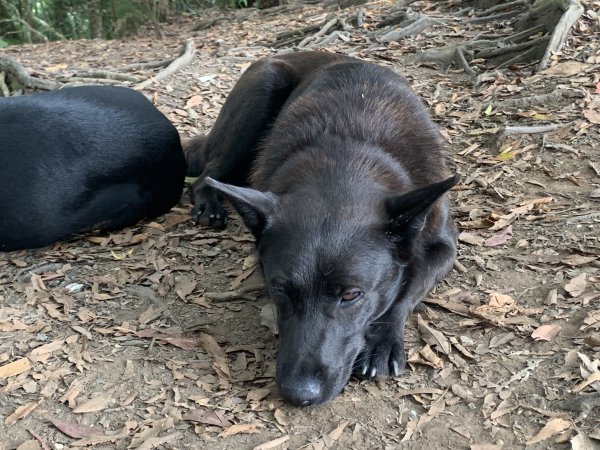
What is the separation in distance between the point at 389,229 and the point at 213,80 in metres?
5.29

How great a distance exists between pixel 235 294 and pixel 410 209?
1.51 m

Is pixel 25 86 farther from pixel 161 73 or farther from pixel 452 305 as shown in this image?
pixel 452 305

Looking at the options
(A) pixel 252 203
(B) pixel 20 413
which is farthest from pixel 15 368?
(A) pixel 252 203

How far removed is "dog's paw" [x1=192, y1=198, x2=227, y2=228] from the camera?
16.6ft

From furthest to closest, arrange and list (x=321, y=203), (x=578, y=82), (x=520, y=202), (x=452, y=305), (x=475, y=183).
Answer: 1. (x=578, y=82)
2. (x=475, y=183)
3. (x=520, y=202)
4. (x=452, y=305)
5. (x=321, y=203)

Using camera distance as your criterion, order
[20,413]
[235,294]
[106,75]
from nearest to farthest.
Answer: [20,413] → [235,294] → [106,75]

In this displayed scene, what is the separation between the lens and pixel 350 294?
9.92 ft

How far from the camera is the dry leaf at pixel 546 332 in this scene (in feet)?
11.1

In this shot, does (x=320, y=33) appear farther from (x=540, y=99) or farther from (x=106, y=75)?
(x=540, y=99)

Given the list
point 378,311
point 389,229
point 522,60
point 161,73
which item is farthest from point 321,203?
point 161,73

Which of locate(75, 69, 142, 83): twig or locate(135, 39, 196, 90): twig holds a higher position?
locate(135, 39, 196, 90): twig

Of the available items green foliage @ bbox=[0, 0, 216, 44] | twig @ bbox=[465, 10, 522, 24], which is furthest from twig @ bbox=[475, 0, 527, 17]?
green foliage @ bbox=[0, 0, 216, 44]

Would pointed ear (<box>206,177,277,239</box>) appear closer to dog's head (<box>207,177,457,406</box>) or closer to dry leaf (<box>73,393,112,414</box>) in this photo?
dog's head (<box>207,177,457,406</box>)

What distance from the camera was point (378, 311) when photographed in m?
3.25
